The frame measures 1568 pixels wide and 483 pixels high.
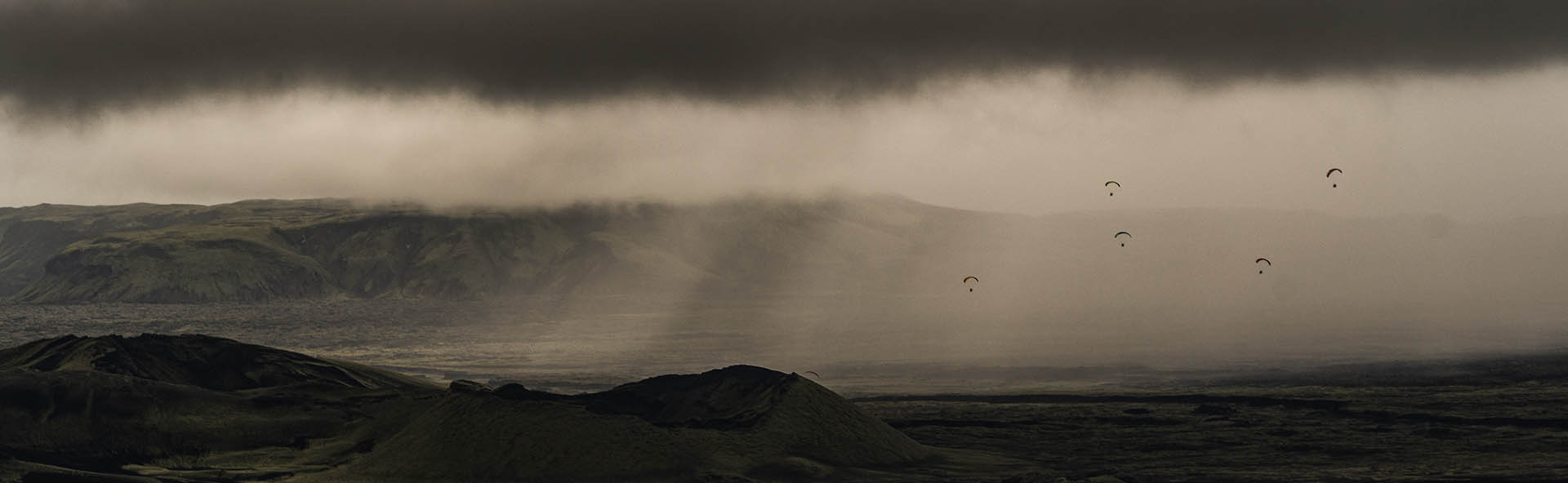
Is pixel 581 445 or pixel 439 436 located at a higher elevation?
pixel 439 436

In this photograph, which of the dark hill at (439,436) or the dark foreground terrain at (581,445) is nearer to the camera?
the dark hill at (439,436)

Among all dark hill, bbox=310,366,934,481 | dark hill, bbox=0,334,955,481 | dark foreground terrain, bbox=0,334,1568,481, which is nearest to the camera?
dark hill, bbox=310,366,934,481

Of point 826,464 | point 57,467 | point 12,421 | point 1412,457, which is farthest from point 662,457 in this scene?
point 1412,457

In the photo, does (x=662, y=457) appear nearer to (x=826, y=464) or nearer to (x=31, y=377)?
(x=826, y=464)

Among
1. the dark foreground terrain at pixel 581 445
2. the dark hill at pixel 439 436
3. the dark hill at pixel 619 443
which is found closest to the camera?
the dark hill at pixel 619 443

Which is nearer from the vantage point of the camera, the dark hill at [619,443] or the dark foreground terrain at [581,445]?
the dark hill at [619,443]

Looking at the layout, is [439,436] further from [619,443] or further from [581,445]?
[619,443]

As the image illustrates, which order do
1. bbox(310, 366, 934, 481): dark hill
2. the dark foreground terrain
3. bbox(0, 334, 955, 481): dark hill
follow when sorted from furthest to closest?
1. the dark foreground terrain
2. bbox(0, 334, 955, 481): dark hill
3. bbox(310, 366, 934, 481): dark hill

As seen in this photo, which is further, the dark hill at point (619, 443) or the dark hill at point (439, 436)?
the dark hill at point (439, 436)

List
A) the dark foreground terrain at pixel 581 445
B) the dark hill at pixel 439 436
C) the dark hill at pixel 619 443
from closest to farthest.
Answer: the dark hill at pixel 619 443
the dark hill at pixel 439 436
the dark foreground terrain at pixel 581 445

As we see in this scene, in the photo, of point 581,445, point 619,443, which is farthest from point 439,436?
point 619,443

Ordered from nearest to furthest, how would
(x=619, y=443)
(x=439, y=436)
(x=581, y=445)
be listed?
(x=581, y=445)
(x=619, y=443)
(x=439, y=436)

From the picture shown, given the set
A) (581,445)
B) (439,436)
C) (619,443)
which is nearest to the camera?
(581,445)

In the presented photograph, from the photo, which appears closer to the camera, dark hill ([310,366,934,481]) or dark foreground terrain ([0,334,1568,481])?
dark hill ([310,366,934,481])
